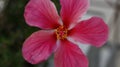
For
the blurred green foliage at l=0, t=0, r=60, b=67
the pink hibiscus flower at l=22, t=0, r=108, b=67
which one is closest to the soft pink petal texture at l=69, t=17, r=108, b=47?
the pink hibiscus flower at l=22, t=0, r=108, b=67

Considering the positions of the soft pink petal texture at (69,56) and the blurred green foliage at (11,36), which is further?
the blurred green foliage at (11,36)

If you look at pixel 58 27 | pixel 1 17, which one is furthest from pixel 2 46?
pixel 58 27

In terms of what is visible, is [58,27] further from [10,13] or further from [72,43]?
[10,13]

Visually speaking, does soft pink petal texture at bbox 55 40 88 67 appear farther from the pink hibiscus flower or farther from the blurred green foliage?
the blurred green foliage

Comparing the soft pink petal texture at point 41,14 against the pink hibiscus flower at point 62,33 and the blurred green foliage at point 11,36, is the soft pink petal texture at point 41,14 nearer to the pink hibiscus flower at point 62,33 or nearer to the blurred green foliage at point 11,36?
the pink hibiscus flower at point 62,33

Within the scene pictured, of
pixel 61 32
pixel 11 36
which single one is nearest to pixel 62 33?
pixel 61 32

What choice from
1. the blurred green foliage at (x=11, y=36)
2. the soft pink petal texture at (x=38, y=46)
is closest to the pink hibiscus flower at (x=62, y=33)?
the soft pink petal texture at (x=38, y=46)
